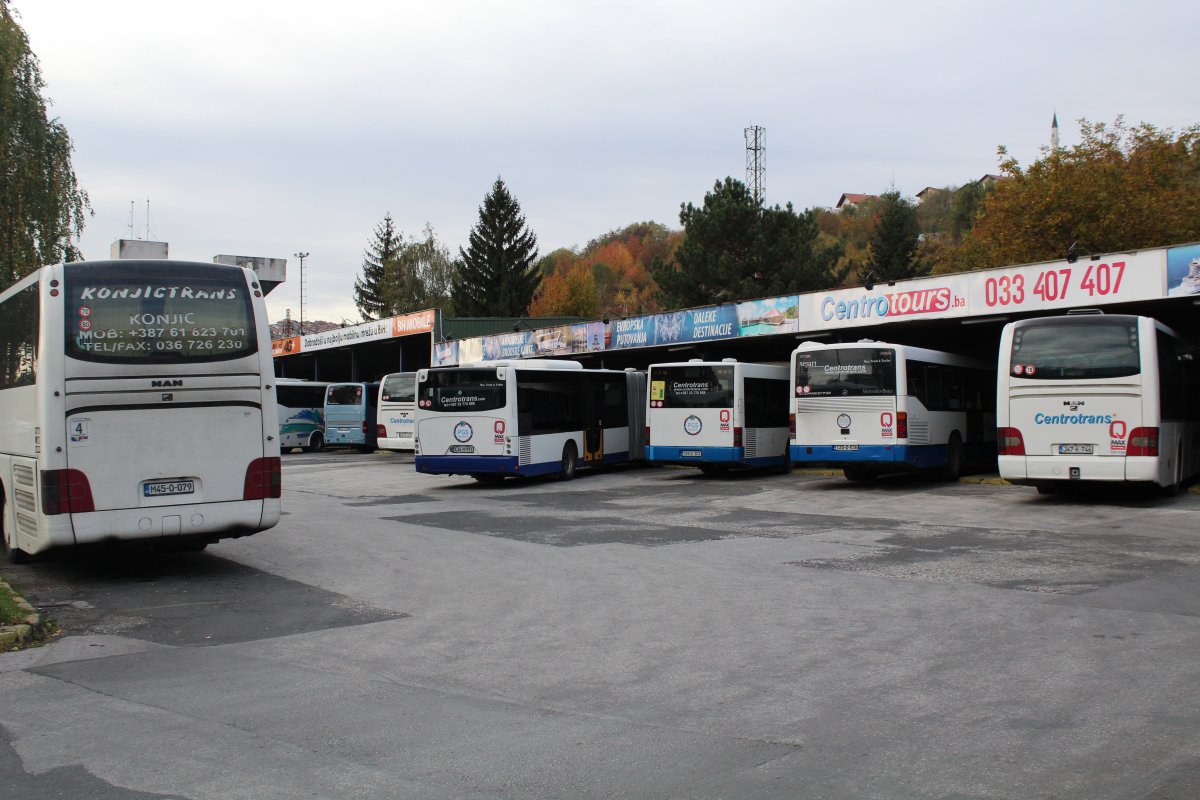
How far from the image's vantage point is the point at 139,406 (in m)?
10.2

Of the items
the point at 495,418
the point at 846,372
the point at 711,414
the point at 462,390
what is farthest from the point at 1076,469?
the point at 462,390

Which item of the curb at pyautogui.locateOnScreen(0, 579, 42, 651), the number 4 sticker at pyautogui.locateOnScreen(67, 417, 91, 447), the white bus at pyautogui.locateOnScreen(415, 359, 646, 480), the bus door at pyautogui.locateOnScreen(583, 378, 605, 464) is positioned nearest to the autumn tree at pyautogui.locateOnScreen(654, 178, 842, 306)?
the bus door at pyautogui.locateOnScreen(583, 378, 605, 464)

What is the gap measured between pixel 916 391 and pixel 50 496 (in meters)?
16.1

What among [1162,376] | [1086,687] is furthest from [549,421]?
[1086,687]

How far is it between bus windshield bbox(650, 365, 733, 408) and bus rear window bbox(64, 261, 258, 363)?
1424 cm

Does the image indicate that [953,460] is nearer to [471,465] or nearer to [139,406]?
[471,465]

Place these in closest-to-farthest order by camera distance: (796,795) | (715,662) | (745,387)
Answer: (796,795) → (715,662) → (745,387)

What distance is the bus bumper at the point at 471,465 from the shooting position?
22453 mm

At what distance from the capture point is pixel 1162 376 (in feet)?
53.4

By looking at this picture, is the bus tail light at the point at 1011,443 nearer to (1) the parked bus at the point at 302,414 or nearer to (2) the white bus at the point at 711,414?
(2) the white bus at the point at 711,414

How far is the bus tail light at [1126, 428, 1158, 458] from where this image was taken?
51.4 ft

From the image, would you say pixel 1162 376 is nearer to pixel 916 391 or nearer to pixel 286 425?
pixel 916 391

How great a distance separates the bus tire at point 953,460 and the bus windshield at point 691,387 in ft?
16.0

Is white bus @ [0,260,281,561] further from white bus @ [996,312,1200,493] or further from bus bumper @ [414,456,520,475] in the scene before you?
white bus @ [996,312,1200,493]
